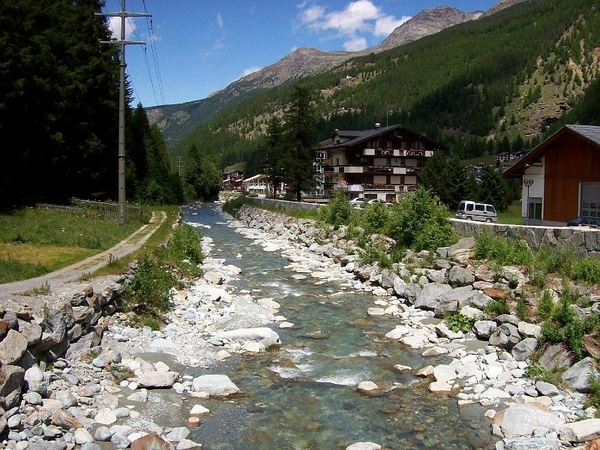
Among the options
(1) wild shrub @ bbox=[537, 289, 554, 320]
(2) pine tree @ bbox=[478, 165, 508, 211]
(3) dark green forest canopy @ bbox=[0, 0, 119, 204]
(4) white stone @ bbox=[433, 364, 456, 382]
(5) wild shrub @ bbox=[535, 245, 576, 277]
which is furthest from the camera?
(2) pine tree @ bbox=[478, 165, 508, 211]

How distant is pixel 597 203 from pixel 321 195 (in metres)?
57.7

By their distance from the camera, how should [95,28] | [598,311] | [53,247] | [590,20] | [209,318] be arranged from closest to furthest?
[598,311] → [209,318] → [53,247] → [95,28] → [590,20]

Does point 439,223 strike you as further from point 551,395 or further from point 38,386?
point 38,386

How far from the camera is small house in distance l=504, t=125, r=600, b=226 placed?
27531 millimetres

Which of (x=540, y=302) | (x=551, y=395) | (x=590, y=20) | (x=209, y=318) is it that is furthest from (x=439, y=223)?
(x=590, y=20)

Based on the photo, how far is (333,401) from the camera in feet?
39.0

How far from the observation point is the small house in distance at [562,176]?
27.5 m

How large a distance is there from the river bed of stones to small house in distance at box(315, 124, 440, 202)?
5788 centimetres

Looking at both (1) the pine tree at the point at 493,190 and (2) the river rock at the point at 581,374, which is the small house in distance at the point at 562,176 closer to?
(2) the river rock at the point at 581,374

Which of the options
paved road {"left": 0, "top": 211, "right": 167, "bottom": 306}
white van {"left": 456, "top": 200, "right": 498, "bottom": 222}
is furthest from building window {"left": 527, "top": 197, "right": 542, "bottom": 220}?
paved road {"left": 0, "top": 211, "right": 167, "bottom": 306}

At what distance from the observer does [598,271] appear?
1666 cm

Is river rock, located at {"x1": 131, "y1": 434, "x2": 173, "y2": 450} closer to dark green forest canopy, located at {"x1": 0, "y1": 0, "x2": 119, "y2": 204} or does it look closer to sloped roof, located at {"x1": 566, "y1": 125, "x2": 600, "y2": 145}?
sloped roof, located at {"x1": 566, "y1": 125, "x2": 600, "y2": 145}

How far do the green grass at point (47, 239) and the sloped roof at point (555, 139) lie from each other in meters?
23.3

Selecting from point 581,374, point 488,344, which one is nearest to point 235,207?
point 488,344
